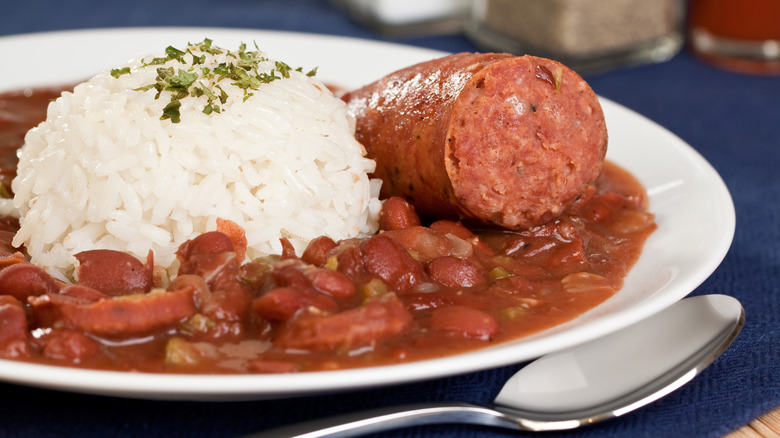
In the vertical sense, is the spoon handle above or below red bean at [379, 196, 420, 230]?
below

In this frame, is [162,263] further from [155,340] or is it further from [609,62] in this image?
[609,62]

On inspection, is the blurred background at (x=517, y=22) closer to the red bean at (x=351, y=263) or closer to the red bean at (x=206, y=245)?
the red bean at (x=351, y=263)

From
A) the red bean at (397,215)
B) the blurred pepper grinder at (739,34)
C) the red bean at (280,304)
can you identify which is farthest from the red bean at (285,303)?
the blurred pepper grinder at (739,34)

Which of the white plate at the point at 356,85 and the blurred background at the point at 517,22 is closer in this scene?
the white plate at the point at 356,85

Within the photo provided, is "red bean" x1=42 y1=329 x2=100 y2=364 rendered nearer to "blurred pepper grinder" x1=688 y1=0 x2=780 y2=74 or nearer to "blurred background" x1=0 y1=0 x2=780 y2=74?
"blurred background" x1=0 y1=0 x2=780 y2=74

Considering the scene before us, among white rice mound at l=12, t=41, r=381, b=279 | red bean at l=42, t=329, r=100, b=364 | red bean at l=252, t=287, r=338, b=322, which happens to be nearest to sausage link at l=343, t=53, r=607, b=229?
white rice mound at l=12, t=41, r=381, b=279

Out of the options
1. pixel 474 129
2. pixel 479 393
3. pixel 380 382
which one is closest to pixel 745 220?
pixel 474 129
